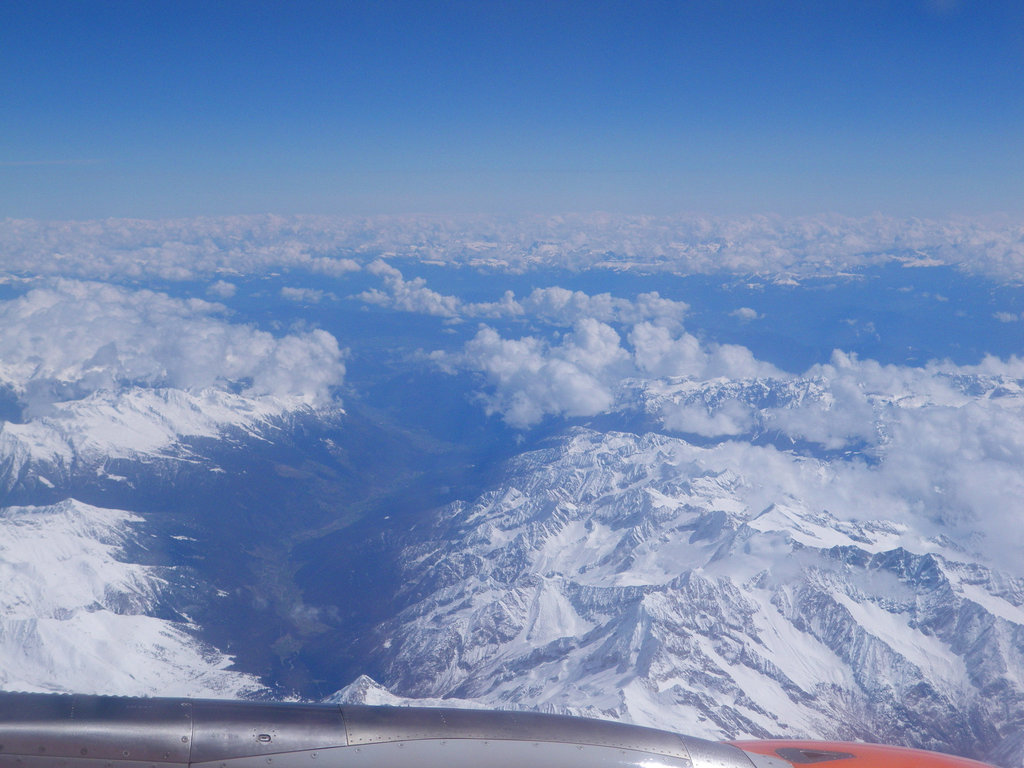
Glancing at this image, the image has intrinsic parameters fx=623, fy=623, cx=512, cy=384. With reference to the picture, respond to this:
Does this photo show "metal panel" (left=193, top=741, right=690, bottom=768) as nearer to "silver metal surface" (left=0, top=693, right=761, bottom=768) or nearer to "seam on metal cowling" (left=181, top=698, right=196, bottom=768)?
"silver metal surface" (left=0, top=693, right=761, bottom=768)

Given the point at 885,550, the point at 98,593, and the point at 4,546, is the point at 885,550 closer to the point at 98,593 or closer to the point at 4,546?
the point at 98,593

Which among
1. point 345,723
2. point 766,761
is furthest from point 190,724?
point 766,761

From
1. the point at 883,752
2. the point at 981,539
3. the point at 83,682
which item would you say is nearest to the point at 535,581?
the point at 83,682

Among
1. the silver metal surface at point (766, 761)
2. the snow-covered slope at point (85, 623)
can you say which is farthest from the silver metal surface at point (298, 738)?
the snow-covered slope at point (85, 623)

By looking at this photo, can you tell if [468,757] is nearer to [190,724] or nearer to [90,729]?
[190,724]

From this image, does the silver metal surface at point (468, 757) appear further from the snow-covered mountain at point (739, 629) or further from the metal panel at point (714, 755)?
the snow-covered mountain at point (739, 629)

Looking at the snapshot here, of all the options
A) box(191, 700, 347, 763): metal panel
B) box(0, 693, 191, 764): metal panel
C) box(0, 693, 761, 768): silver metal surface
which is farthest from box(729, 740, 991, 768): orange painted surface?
box(0, 693, 191, 764): metal panel

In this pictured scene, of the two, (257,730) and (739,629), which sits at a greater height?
(257,730)
